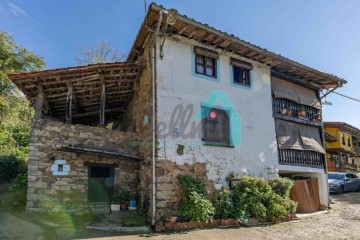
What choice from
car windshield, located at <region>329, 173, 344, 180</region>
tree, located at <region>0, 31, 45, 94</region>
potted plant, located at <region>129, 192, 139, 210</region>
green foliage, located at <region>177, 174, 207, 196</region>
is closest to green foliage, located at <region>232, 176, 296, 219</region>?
green foliage, located at <region>177, 174, 207, 196</region>

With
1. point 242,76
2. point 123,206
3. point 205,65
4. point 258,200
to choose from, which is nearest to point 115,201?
point 123,206

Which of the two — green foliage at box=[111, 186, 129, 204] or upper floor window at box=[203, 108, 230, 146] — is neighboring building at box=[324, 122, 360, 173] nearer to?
upper floor window at box=[203, 108, 230, 146]

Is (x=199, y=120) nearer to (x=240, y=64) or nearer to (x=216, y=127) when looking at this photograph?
(x=216, y=127)

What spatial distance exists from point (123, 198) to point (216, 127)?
4.26 m

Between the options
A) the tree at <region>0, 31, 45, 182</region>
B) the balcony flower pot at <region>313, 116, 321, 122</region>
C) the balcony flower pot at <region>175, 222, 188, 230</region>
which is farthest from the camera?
the tree at <region>0, 31, 45, 182</region>

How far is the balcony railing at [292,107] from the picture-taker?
13.6 m

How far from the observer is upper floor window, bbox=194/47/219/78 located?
37.0ft

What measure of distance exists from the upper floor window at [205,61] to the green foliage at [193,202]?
13.7 ft

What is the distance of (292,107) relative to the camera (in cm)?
1438

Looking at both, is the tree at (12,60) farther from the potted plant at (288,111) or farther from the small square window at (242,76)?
the potted plant at (288,111)

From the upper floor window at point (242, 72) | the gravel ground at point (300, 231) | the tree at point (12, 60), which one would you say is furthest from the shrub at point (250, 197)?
the tree at point (12, 60)

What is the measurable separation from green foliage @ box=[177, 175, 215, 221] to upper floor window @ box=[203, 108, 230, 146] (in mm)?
1813

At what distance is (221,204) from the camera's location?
9914 mm

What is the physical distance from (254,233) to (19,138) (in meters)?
21.6
